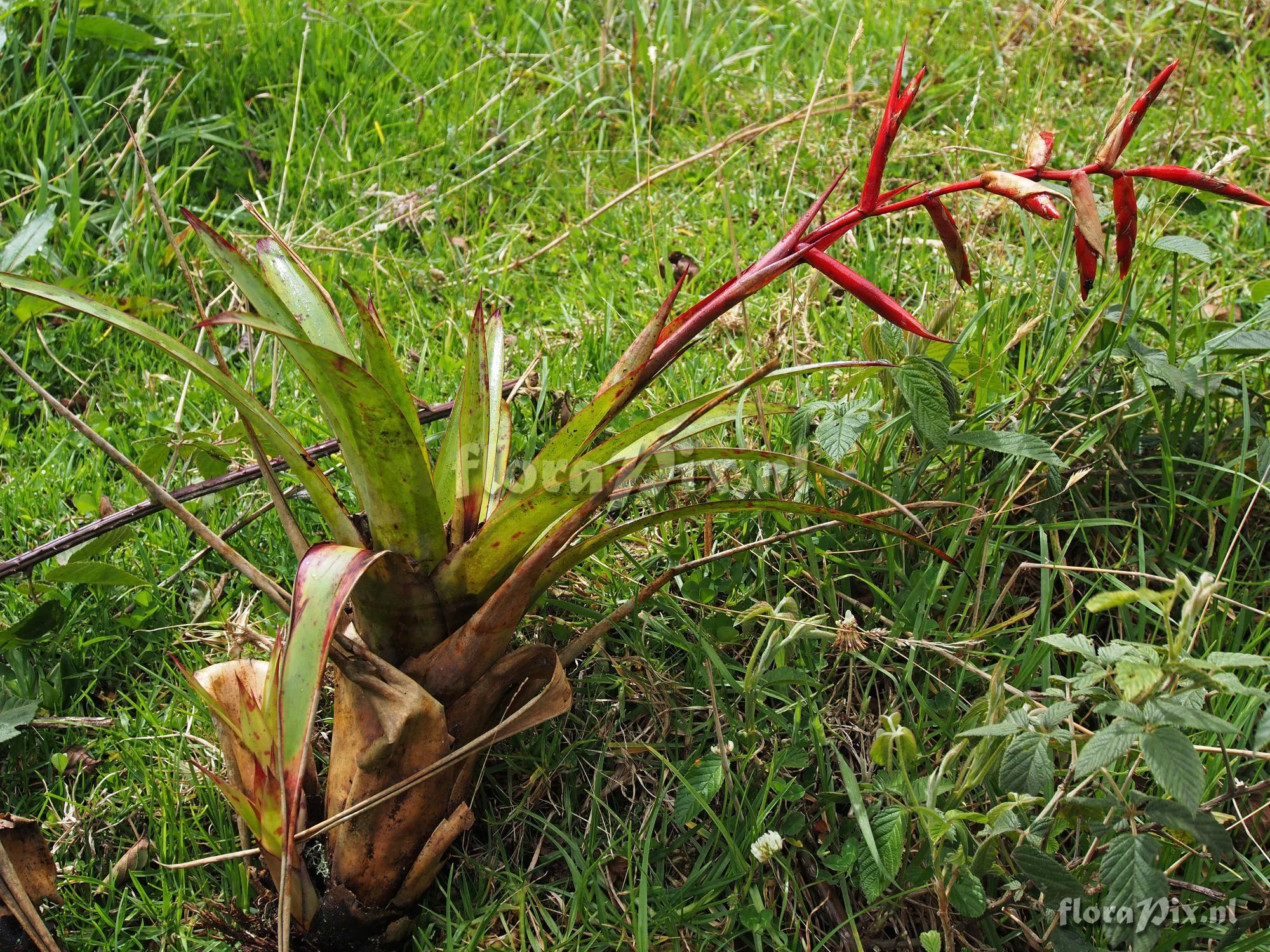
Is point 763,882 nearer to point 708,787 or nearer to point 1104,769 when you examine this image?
point 708,787

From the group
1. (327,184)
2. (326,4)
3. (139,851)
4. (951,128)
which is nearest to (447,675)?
(139,851)

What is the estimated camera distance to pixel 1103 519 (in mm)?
1780

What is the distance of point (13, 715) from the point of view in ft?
5.40

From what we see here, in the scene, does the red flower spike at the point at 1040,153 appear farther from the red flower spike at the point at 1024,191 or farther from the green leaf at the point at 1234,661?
the green leaf at the point at 1234,661

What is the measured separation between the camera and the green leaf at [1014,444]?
1623 mm

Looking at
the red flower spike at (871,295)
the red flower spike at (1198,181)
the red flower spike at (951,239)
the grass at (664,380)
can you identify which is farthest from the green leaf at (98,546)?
the red flower spike at (1198,181)

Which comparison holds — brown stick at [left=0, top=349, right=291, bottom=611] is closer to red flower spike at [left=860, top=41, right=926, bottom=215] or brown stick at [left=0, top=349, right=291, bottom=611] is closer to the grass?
the grass

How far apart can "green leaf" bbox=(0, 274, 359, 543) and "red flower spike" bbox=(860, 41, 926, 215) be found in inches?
30.0

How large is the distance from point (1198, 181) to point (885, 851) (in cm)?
92

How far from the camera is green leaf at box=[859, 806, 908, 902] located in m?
1.38

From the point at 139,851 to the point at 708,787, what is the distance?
2.92 ft

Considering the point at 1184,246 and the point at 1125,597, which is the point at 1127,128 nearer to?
the point at 1125,597

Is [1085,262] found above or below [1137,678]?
above

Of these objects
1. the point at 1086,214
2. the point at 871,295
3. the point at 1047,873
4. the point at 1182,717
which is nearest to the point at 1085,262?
the point at 1086,214
